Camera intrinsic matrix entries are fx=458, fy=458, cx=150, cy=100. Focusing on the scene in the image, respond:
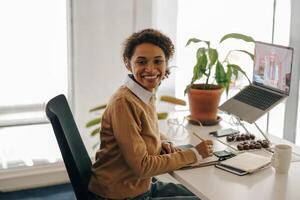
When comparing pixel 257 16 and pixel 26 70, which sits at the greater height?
pixel 257 16

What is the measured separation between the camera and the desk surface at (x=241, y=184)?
151cm

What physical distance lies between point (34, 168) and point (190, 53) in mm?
1304

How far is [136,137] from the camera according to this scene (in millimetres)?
1636

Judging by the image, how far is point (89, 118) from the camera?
3002 millimetres

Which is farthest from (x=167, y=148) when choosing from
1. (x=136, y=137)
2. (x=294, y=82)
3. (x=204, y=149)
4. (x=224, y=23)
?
(x=294, y=82)

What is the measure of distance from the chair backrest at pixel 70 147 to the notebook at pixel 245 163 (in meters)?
0.52

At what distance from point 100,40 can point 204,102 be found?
901 millimetres

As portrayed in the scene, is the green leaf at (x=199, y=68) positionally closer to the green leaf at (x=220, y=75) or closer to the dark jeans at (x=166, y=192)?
the green leaf at (x=220, y=75)

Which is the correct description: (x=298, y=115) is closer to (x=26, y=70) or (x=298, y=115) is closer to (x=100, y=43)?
(x=100, y=43)

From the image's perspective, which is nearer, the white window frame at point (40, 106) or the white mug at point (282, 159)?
the white mug at point (282, 159)

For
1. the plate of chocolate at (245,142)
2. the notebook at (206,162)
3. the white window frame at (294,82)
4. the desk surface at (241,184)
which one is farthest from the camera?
the white window frame at (294,82)

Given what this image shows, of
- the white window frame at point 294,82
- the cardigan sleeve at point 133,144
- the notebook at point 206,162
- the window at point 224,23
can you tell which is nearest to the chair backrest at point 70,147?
the cardigan sleeve at point 133,144

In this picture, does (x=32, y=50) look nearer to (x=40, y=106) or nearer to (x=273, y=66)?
(x=40, y=106)

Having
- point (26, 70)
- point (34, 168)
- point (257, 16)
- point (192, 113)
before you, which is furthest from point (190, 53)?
point (34, 168)
